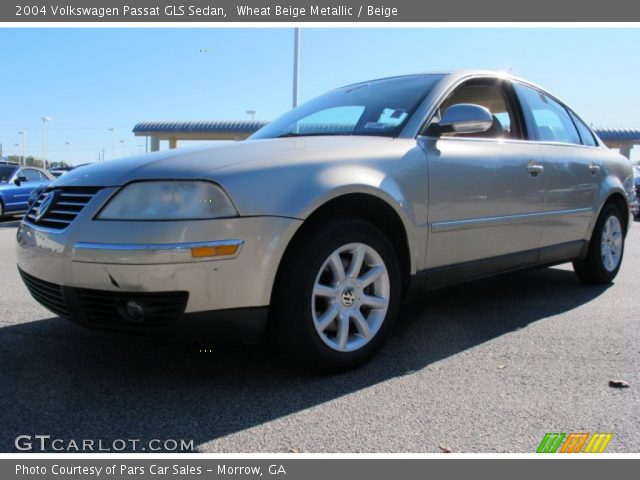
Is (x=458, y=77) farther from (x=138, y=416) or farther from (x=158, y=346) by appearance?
(x=138, y=416)

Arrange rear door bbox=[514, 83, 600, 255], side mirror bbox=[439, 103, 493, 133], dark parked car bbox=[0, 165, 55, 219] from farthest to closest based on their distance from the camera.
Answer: dark parked car bbox=[0, 165, 55, 219] → rear door bbox=[514, 83, 600, 255] → side mirror bbox=[439, 103, 493, 133]

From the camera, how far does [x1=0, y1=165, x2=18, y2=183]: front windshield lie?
1164cm

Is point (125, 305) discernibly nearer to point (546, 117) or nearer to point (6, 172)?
point (546, 117)

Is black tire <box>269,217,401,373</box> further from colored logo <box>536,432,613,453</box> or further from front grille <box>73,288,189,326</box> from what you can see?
colored logo <box>536,432,613,453</box>

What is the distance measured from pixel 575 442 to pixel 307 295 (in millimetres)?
1174

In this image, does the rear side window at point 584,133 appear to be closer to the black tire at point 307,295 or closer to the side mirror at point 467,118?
the side mirror at point 467,118

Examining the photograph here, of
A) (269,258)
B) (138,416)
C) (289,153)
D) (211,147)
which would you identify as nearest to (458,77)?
(289,153)

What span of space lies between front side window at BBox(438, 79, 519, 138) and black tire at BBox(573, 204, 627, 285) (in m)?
1.36

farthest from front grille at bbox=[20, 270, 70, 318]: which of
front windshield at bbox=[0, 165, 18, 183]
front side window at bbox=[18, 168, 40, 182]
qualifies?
front side window at bbox=[18, 168, 40, 182]

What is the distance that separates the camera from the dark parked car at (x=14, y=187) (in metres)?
11.5

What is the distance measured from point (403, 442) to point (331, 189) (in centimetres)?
109

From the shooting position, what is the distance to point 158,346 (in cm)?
293

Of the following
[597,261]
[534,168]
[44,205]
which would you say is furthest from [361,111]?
[597,261]
